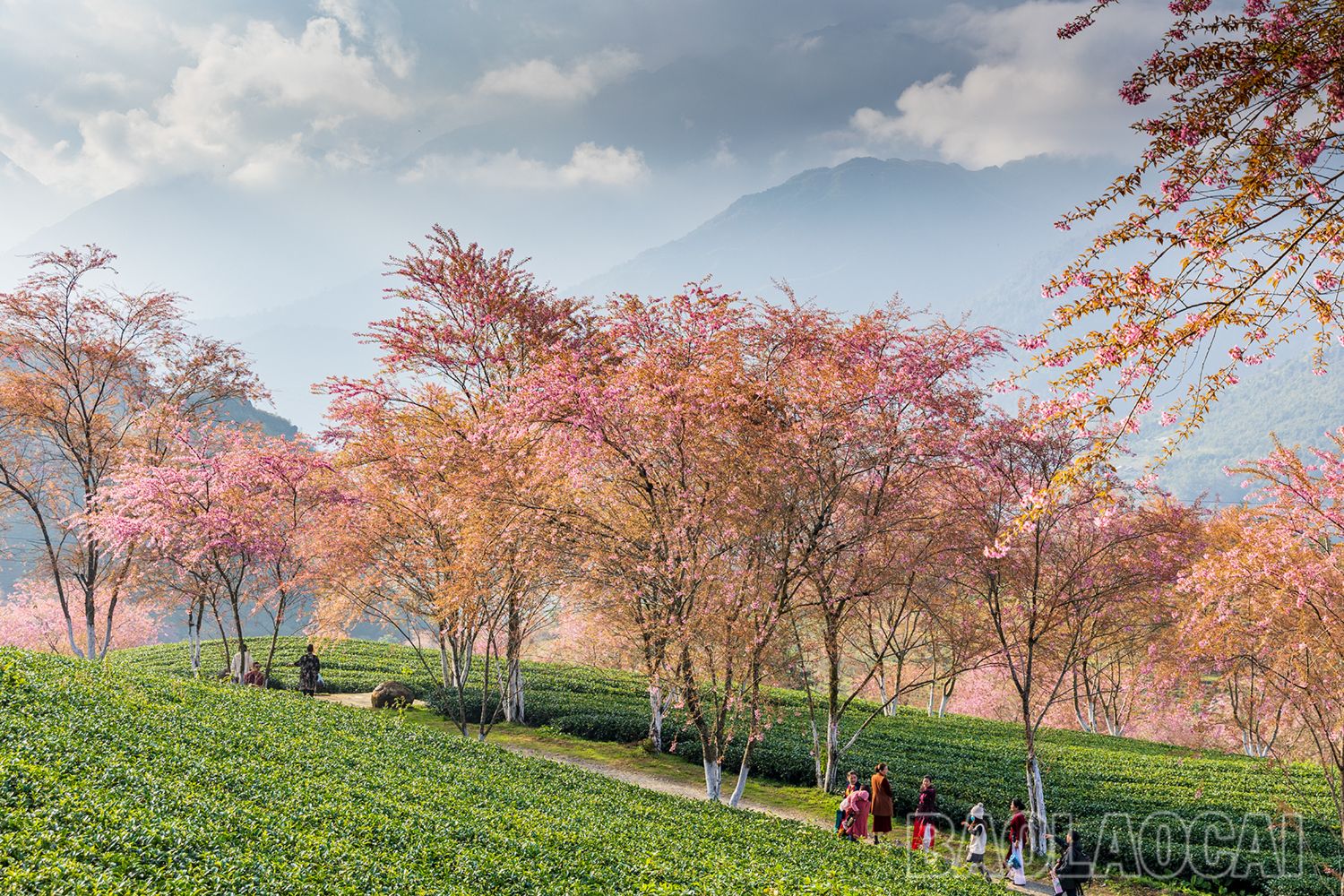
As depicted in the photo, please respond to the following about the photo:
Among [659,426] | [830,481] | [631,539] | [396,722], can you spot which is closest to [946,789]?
[830,481]

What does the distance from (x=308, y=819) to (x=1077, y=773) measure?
20.2m

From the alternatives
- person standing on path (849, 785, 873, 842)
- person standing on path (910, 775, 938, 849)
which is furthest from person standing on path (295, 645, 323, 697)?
person standing on path (910, 775, 938, 849)

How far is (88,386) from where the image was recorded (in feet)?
73.2

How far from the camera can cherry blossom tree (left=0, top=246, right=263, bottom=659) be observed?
2128 cm

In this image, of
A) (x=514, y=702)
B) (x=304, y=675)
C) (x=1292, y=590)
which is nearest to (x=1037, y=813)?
(x=1292, y=590)

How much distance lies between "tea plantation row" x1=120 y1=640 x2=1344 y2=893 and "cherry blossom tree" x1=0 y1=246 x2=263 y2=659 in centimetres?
757

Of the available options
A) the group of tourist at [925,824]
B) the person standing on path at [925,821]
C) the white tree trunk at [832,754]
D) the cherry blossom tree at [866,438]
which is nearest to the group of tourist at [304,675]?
the cherry blossom tree at [866,438]

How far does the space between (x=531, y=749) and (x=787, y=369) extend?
40.1 feet

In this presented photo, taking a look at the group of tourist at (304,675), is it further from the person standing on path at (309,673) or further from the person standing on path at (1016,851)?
the person standing on path at (1016,851)

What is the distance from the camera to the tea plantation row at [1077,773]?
1453 cm

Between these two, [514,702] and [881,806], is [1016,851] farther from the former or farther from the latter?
[514,702]

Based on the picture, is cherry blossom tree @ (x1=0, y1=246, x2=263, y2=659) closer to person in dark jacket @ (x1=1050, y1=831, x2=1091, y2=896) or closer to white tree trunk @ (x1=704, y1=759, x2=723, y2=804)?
white tree trunk @ (x1=704, y1=759, x2=723, y2=804)

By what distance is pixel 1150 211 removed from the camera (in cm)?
475

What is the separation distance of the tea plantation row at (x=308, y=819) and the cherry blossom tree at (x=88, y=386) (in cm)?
1256
